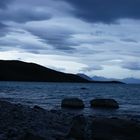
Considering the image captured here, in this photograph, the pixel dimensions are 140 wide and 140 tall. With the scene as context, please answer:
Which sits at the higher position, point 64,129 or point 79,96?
point 79,96

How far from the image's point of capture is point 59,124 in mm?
21828

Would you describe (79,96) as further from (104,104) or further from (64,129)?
(64,129)

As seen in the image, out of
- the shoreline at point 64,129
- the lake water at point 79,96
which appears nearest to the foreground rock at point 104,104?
the lake water at point 79,96

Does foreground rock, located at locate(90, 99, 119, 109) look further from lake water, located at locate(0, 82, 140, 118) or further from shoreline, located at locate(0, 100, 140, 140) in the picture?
shoreline, located at locate(0, 100, 140, 140)

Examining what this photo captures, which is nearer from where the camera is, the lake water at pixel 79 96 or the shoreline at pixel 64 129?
the shoreline at pixel 64 129

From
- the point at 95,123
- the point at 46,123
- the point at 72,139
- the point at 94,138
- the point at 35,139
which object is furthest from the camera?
the point at 46,123

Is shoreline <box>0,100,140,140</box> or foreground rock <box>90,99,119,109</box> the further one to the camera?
foreground rock <box>90,99,119,109</box>

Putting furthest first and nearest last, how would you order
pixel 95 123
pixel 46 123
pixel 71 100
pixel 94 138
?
pixel 71 100 → pixel 46 123 → pixel 95 123 → pixel 94 138

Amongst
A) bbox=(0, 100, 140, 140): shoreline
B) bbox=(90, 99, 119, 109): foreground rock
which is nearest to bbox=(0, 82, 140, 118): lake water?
bbox=(90, 99, 119, 109): foreground rock

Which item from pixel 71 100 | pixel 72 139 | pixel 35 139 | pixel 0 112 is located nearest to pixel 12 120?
pixel 0 112

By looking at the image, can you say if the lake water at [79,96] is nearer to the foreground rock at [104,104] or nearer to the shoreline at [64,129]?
the foreground rock at [104,104]

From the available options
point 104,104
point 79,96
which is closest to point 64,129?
point 104,104

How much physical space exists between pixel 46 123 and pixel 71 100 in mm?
24895

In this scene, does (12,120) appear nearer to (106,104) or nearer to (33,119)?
(33,119)
